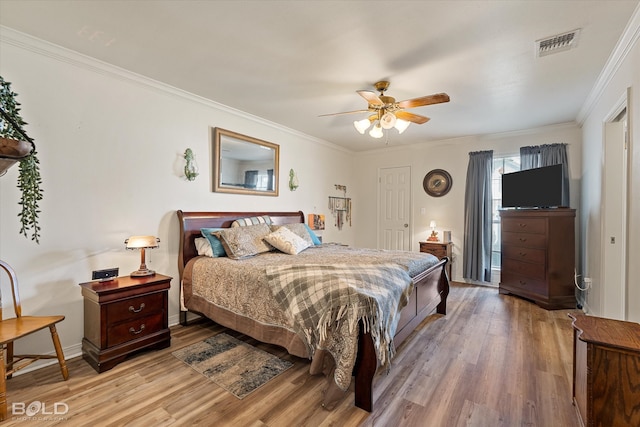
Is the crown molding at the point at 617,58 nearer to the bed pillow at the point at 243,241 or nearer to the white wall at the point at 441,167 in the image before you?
the white wall at the point at 441,167

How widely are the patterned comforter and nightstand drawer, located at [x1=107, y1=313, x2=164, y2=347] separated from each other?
0.46 m

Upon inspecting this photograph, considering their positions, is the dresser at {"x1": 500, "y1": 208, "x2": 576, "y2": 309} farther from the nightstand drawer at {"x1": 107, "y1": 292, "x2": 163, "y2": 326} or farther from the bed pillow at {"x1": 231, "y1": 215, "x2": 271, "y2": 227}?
the nightstand drawer at {"x1": 107, "y1": 292, "x2": 163, "y2": 326}

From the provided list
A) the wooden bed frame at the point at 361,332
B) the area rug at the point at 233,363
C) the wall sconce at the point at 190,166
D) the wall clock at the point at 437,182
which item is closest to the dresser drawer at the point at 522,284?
the wooden bed frame at the point at 361,332

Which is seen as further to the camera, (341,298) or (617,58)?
(617,58)

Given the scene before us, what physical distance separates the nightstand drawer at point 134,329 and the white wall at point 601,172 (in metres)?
3.70

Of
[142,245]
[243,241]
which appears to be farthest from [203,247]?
[142,245]

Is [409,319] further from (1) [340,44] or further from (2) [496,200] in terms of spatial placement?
(2) [496,200]

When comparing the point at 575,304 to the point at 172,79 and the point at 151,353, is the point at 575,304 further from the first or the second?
the point at 172,79

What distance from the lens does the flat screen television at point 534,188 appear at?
3.79 m

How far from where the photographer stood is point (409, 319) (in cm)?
257

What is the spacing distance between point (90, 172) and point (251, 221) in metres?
1.73

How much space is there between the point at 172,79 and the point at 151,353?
2.63 metres

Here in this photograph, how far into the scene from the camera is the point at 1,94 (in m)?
1.77

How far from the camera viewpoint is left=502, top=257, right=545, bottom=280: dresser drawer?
151 inches
